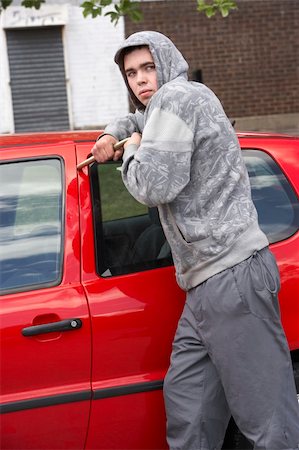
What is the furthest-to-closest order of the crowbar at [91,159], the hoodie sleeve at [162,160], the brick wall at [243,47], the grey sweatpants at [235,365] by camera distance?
the brick wall at [243,47], the crowbar at [91,159], the grey sweatpants at [235,365], the hoodie sleeve at [162,160]

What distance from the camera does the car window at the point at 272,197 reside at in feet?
9.07

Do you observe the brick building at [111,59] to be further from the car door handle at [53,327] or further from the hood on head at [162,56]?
the car door handle at [53,327]

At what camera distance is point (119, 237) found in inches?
109

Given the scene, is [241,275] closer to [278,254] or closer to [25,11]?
[278,254]

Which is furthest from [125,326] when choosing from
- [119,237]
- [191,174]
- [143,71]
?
[143,71]

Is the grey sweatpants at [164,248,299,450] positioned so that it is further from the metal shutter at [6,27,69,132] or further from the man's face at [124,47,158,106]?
the metal shutter at [6,27,69,132]

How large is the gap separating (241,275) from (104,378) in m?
0.65

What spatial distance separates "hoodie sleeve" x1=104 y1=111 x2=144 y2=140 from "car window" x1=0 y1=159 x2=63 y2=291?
0.25 metres

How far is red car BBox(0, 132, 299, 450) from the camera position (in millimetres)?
2379

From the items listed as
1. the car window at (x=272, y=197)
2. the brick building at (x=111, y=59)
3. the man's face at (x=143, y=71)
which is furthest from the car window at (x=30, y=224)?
the brick building at (x=111, y=59)

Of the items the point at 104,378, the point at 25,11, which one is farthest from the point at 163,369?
the point at 25,11

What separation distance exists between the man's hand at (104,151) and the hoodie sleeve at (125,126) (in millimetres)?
98

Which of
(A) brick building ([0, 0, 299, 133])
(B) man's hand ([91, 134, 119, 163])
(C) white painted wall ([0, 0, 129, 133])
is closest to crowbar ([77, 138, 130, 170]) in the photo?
(B) man's hand ([91, 134, 119, 163])

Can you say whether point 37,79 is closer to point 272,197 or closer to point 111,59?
point 111,59
